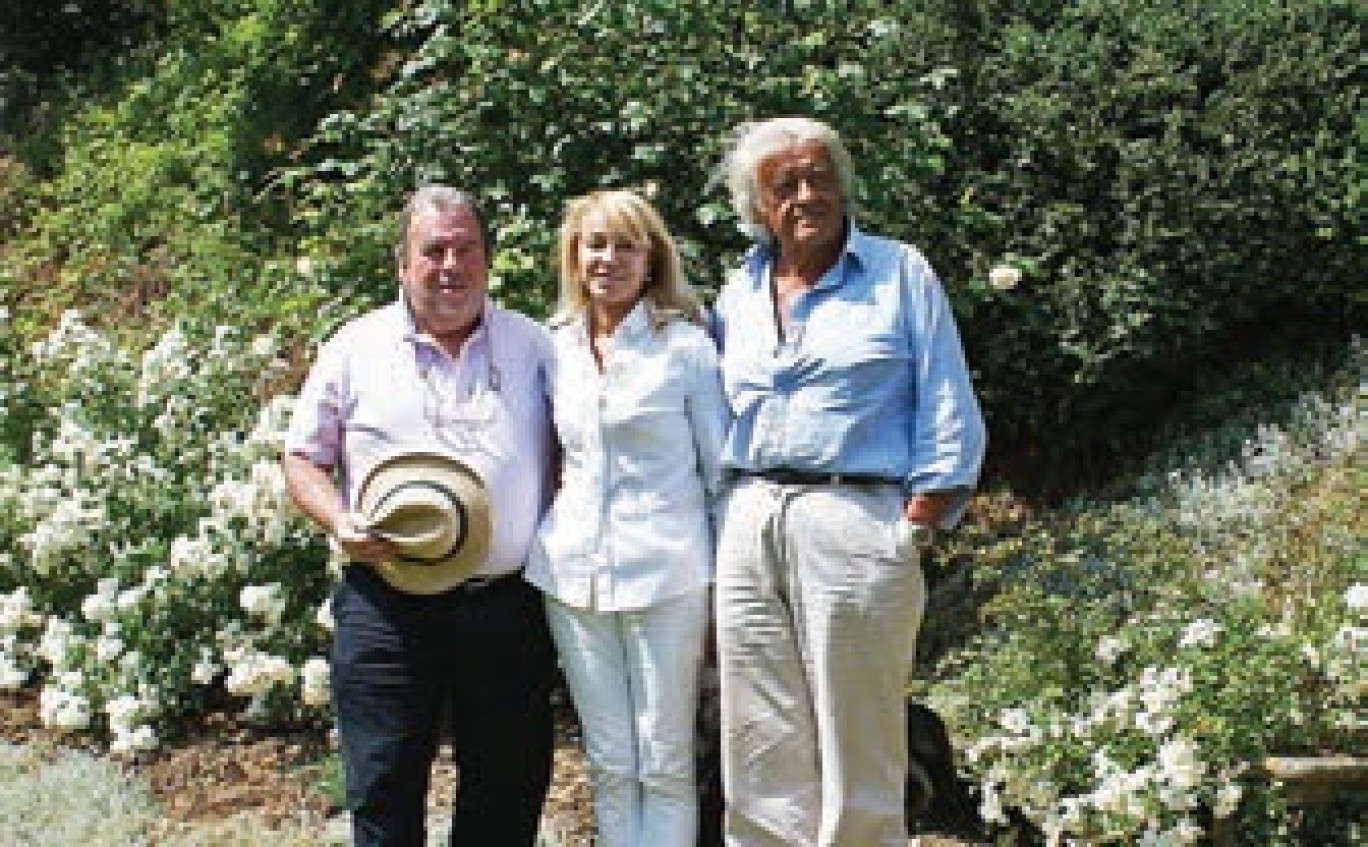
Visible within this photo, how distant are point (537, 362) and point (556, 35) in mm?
2330

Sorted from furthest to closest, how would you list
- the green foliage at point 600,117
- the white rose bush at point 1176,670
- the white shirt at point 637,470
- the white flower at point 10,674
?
1. the white flower at point 10,674
2. the green foliage at point 600,117
3. the white rose bush at point 1176,670
4. the white shirt at point 637,470

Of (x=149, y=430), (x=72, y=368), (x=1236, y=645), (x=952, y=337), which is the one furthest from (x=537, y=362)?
(x=72, y=368)

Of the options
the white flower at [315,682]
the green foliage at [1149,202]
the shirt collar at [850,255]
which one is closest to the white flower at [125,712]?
the white flower at [315,682]

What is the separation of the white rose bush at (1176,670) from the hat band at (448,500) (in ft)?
5.63

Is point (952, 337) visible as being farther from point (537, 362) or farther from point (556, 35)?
point (556, 35)

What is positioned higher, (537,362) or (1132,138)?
(1132,138)

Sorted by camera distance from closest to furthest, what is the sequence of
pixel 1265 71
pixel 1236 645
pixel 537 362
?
pixel 537 362, pixel 1236 645, pixel 1265 71

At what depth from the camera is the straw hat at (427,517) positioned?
12.6 feet

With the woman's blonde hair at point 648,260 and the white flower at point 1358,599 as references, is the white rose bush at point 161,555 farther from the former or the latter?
the white flower at point 1358,599

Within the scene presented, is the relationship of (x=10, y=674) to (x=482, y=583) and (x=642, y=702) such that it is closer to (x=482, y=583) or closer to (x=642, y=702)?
(x=482, y=583)

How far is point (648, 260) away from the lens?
3.98 metres

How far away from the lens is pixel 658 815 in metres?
3.98

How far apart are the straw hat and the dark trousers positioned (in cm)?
7

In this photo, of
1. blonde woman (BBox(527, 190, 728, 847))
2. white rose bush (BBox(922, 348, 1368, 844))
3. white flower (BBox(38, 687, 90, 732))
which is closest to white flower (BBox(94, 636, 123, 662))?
white flower (BBox(38, 687, 90, 732))
